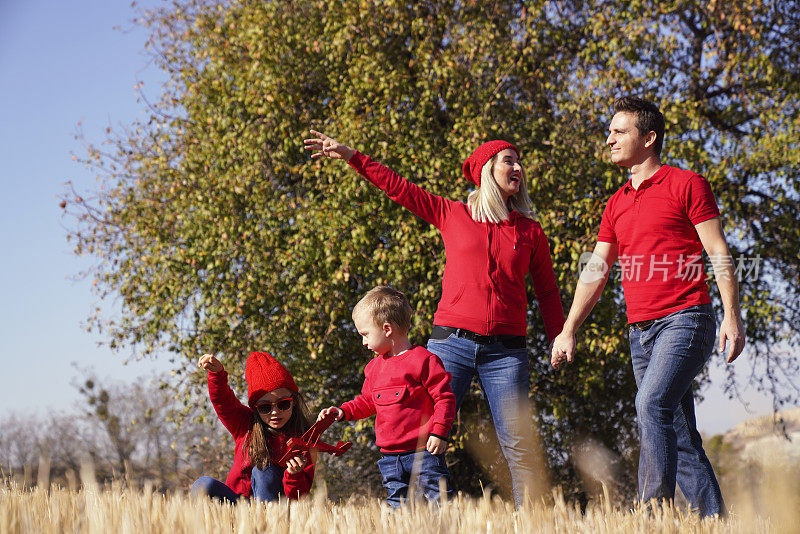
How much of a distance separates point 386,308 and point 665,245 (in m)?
1.44

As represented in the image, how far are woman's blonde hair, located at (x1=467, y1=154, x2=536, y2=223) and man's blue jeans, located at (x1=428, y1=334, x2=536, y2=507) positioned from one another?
73cm

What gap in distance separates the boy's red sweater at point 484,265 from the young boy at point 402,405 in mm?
357

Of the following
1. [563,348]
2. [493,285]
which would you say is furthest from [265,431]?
[563,348]

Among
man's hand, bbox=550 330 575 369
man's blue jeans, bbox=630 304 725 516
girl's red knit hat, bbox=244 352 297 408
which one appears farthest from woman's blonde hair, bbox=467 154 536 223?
Result: girl's red knit hat, bbox=244 352 297 408

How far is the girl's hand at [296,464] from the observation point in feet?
11.9

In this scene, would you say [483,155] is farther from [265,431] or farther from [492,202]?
[265,431]

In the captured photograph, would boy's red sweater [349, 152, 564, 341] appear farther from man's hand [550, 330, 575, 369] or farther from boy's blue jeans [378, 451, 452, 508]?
boy's blue jeans [378, 451, 452, 508]

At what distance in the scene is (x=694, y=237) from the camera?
3.45 m

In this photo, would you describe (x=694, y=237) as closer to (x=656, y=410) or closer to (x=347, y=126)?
(x=656, y=410)

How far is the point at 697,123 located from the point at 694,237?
14.4 ft

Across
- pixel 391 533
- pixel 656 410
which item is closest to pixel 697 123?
pixel 656 410

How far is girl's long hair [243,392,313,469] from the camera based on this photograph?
3.90 metres

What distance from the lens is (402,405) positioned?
11.8 feet

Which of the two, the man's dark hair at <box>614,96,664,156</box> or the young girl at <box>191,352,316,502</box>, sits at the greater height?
the man's dark hair at <box>614,96,664,156</box>
